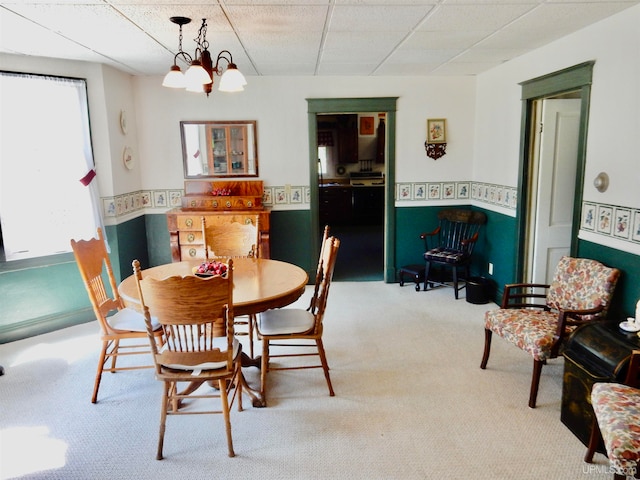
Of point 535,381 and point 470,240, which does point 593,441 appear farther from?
point 470,240

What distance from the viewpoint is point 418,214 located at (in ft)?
17.3

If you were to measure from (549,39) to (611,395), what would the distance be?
2695 mm

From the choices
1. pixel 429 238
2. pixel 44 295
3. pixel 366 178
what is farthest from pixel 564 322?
pixel 366 178

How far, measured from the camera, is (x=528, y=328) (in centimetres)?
277

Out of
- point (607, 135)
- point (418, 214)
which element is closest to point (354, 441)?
point (607, 135)

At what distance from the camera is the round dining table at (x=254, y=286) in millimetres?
2416

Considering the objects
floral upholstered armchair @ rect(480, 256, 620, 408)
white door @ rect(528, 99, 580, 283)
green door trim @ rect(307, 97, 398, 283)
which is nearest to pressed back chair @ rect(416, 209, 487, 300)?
green door trim @ rect(307, 97, 398, 283)

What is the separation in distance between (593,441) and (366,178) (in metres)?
7.35

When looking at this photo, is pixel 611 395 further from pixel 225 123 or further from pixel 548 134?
pixel 225 123

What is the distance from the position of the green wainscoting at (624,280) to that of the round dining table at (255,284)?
1978mm

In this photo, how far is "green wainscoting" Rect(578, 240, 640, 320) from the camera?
2750 mm

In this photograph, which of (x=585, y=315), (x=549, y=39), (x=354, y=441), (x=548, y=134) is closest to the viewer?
(x=354, y=441)

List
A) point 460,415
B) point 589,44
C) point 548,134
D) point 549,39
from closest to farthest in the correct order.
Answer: point 460,415 < point 589,44 < point 549,39 < point 548,134

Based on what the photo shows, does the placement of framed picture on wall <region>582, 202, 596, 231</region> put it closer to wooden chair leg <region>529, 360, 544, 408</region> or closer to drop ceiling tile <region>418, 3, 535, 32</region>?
wooden chair leg <region>529, 360, 544, 408</region>
